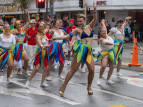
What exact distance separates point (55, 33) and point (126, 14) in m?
26.0

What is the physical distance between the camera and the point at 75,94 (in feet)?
25.2

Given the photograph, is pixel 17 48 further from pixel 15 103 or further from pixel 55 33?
pixel 15 103

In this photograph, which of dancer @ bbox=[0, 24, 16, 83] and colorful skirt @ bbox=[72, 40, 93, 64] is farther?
dancer @ bbox=[0, 24, 16, 83]

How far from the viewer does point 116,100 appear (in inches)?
276

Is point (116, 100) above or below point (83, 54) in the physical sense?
below

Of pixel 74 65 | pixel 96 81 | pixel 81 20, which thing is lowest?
pixel 96 81

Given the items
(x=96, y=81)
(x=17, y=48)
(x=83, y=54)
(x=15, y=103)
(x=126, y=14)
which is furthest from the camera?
(x=126, y=14)

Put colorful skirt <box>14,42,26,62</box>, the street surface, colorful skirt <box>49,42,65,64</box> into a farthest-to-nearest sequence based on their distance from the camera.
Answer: colorful skirt <box>14,42,26,62</box> → colorful skirt <box>49,42,65,64</box> → the street surface

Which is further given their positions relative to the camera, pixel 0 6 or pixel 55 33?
pixel 0 6

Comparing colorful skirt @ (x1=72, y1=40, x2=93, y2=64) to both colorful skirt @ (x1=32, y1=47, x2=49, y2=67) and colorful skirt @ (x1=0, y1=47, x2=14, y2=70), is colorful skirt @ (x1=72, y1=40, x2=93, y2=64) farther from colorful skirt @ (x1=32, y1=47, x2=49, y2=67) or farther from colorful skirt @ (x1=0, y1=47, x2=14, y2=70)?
colorful skirt @ (x1=0, y1=47, x2=14, y2=70)

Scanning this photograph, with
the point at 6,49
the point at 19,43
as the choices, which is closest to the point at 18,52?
the point at 19,43

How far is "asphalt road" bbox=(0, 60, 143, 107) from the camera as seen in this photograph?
A: 6.75 meters

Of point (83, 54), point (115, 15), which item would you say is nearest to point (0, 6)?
point (115, 15)

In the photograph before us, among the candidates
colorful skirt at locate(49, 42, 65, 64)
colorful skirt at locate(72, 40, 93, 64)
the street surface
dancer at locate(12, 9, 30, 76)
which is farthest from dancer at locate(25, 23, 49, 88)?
colorful skirt at locate(72, 40, 93, 64)
